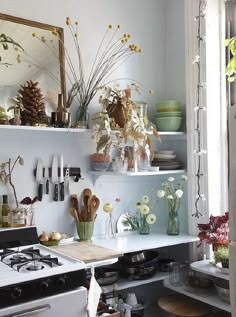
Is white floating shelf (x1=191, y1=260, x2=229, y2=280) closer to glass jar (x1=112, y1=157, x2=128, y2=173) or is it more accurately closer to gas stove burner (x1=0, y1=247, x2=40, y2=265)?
glass jar (x1=112, y1=157, x2=128, y2=173)

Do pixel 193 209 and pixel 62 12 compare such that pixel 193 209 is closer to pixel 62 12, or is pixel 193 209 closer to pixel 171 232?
pixel 171 232

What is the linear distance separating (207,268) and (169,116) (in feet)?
3.60

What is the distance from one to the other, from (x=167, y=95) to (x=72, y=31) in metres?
0.92

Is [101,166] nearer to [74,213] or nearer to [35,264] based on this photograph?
[74,213]

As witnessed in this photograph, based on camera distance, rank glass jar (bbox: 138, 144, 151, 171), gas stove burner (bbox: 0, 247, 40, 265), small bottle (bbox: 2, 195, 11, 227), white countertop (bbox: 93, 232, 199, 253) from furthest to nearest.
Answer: glass jar (bbox: 138, 144, 151, 171), white countertop (bbox: 93, 232, 199, 253), small bottle (bbox: 2, 195, 11, 227), gas stove burner (bbox: 0, 247, 40, 265)

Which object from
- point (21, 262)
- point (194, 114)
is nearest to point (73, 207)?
point (21, 262)

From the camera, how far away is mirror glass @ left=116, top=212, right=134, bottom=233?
2.72m

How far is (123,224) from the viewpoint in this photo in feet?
9.02

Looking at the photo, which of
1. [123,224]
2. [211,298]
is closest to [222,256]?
[211,298]

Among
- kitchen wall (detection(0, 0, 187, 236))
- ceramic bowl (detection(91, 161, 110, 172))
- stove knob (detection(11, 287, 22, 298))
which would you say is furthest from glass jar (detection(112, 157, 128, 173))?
stove knob (detection(11, 287, 22, 298))

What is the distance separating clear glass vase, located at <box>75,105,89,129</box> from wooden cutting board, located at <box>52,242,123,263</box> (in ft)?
2.48

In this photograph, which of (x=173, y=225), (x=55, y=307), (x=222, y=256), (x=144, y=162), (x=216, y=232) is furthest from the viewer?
(x=173, y=225)

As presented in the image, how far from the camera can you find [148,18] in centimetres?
295

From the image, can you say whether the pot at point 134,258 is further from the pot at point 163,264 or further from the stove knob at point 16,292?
the stove knob at point 16,292
